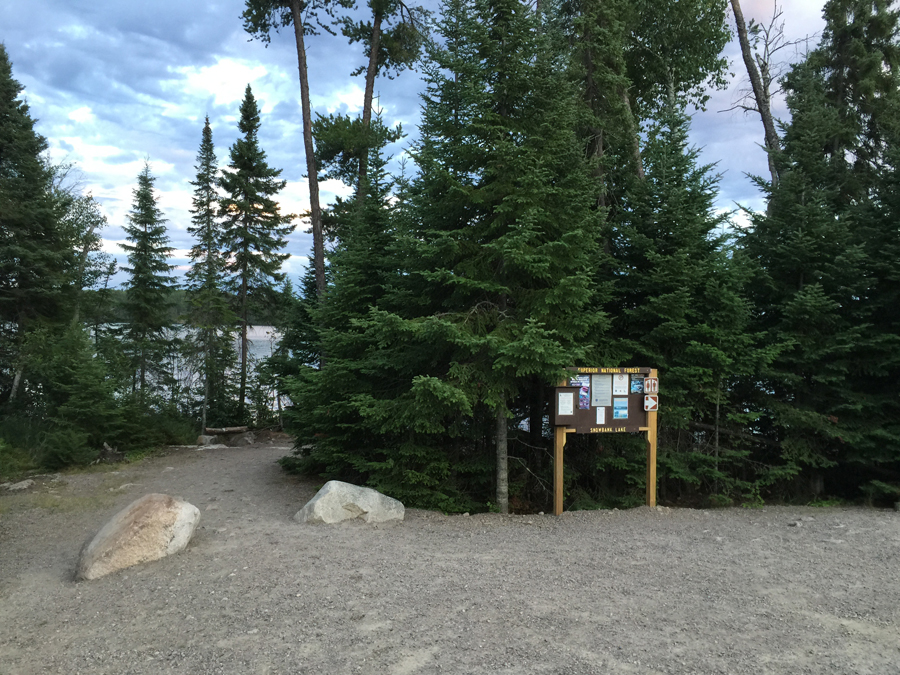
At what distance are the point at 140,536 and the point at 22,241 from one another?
13249mm

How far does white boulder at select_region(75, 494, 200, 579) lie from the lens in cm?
550

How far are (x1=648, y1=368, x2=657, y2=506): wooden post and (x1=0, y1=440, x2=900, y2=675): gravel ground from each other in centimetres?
43

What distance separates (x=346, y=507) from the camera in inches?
288

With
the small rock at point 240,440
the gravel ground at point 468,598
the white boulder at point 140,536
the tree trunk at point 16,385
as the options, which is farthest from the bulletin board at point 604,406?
the tree trunk at point 16,385

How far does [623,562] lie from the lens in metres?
5.80

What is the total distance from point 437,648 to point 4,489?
9.17 meters

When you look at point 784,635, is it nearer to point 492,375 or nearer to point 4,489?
point 492,375

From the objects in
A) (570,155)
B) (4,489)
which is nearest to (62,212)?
(4,489)

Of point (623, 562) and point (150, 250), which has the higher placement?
point (150, 250)

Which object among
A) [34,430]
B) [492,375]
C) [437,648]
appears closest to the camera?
[437,648]

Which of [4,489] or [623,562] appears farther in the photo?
[4,489]

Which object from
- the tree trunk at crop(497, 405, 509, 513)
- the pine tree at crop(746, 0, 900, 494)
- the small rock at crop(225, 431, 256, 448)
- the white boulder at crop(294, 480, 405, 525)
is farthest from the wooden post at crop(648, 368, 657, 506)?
the small rock at crop(225, 431, 256, 448)

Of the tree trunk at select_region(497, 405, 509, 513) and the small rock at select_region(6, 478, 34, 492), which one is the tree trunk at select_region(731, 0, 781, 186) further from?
the small rock at select_region(6, 478, 34, 492)

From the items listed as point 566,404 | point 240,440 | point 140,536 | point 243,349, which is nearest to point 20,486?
point 140,536
